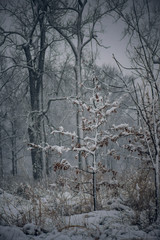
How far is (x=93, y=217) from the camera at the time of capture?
8.64ft

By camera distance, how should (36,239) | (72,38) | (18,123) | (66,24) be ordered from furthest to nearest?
1. (18,123)
2. (72,38)
3. (66,24)
4. (36,239)

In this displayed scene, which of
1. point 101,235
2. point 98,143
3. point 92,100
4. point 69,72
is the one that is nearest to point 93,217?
point 101,235

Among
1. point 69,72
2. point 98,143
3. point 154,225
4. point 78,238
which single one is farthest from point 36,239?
point 69,72

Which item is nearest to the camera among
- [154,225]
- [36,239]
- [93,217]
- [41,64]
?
[36,239]

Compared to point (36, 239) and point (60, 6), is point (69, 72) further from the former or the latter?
point (36, 239)

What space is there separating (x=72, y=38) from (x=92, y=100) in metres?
5.84

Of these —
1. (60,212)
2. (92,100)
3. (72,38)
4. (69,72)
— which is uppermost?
(72,38)

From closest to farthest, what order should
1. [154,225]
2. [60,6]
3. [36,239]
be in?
[36,239]
[154,225]
[60,6]

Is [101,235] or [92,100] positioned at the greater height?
[92,100]

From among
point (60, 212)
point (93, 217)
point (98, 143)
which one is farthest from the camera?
point (98, 143)

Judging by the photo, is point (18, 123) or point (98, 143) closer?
point (98, 143)

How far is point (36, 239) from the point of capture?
1901mm

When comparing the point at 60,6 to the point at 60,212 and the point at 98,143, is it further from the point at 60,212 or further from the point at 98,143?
the point at 60,212

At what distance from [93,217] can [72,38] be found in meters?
7.82
